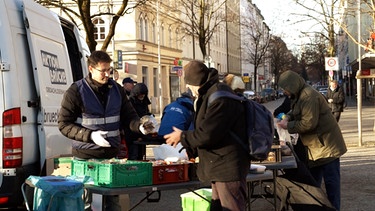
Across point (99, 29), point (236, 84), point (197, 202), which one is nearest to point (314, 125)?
point (236, 84)

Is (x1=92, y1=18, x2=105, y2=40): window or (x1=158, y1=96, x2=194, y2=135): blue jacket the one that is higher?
(x1=92, y1=18, x2=105, y2=40): window

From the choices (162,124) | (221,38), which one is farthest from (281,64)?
(162,124)

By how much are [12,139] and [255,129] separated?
2564 millimetres

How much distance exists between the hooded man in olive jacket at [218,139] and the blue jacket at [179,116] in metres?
2.59

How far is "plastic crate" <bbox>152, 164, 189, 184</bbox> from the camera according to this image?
17.2ft

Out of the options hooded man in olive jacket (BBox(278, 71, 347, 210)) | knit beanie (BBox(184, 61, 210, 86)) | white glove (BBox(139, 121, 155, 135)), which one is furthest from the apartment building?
knit beanie (BBox(184, 61, 210, 86))

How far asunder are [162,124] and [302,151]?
1.81m

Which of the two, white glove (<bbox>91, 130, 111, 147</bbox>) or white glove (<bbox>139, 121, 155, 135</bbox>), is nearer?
white glove (<bbox>91, 130, 111, 147</bbox>)

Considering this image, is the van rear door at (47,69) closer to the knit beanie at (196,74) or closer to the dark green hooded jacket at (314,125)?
the knit beanie at (196,74)

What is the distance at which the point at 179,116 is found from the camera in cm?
755

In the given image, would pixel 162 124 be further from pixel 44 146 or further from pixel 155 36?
pixel 155 36

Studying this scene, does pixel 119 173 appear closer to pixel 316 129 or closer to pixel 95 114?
pixel 95 114

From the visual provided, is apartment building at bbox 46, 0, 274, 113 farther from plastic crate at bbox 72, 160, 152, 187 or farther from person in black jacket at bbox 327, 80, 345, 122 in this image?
plastic crate at bbox 72, 160, 152, 187

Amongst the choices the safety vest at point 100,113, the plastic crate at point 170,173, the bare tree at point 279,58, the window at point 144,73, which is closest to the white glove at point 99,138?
the safety vest at point 100,113
